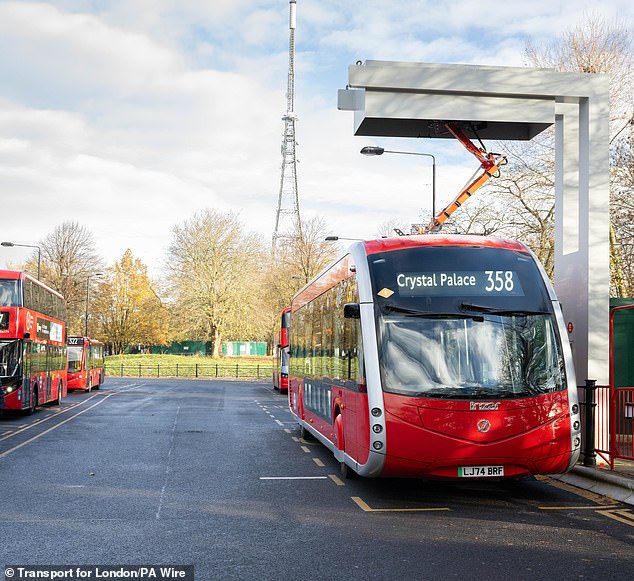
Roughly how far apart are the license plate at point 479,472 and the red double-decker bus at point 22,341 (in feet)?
54.6

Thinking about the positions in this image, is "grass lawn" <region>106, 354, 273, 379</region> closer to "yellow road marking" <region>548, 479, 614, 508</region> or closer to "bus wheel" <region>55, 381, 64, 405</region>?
"bus wheel" <region>55, 381, 64, 405</region>

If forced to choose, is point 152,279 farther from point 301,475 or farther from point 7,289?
point 301,475

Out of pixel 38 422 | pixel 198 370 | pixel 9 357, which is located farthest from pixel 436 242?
pixel 198 370

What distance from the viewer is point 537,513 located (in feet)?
28.8

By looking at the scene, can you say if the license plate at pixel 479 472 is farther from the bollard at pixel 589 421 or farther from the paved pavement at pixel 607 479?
the bollard at pixel 589 421

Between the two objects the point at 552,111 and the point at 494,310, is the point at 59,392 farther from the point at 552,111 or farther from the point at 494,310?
the point at 494,310

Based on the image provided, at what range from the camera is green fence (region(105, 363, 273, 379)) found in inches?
2399

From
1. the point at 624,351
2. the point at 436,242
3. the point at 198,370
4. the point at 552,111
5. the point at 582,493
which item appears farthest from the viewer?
the point at 198,370

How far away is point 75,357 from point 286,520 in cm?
3488

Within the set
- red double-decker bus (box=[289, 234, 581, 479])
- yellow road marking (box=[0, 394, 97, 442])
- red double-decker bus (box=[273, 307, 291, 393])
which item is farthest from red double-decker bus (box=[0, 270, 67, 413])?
red double-decker bus (box=[289, 234, 581, 479])

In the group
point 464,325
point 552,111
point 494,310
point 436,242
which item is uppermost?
point 552,111

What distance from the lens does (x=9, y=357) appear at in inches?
875

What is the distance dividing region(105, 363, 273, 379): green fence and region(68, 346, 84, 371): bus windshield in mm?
18267

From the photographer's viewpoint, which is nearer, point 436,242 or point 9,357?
point 436,242
